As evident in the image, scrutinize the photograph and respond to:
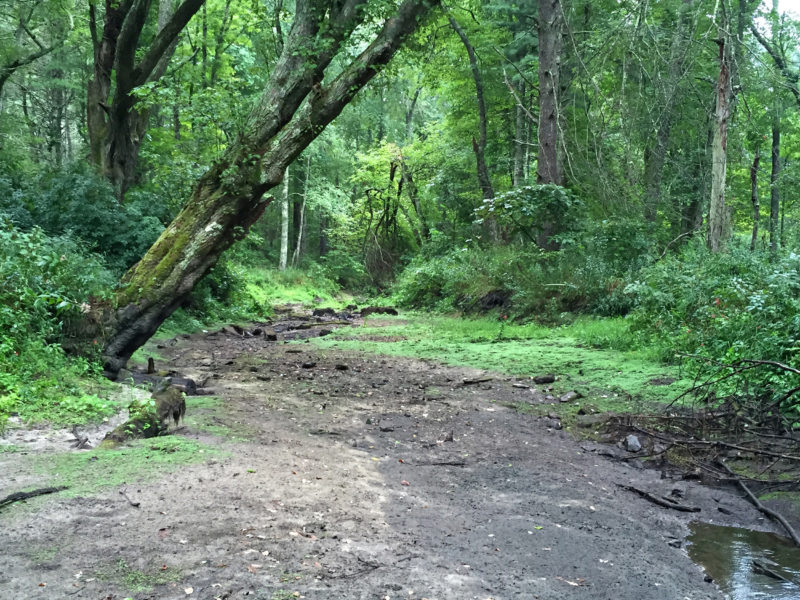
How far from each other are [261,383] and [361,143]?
110ft

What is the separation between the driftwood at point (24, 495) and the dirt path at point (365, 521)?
10cm

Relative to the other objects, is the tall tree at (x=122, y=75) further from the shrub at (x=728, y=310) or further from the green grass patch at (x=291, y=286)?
the shrub at (x=728, y=310)

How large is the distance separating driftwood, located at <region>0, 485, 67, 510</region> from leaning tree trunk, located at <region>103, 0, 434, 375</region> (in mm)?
4315

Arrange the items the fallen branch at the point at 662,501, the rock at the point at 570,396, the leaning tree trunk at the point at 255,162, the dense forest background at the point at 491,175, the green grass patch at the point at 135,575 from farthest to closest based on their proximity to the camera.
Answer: the leaning tree trunk at the point at 255,162, the rock at the point at 570,396, the dense forest background at the point at 491,175, the fallen branch at the point at 662,501, the green grass patch at the point at 135,575

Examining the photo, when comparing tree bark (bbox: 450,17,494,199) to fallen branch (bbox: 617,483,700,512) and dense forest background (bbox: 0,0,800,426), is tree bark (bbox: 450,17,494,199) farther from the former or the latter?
fallen branch (bbox: 617,483,700,512)

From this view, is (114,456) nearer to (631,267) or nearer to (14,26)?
(631,267)

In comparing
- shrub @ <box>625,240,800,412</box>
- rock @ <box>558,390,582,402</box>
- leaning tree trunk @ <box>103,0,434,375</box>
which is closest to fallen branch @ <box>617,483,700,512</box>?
shrub @ <box>625,240,800,412</box>

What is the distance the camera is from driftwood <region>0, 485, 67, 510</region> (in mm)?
3424

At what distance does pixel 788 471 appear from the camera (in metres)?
5.14

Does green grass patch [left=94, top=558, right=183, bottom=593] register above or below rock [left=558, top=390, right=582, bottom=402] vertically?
above

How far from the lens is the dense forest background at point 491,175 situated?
7.10 m

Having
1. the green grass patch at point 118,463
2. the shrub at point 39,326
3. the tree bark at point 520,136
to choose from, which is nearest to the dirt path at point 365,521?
the green grass patch at point 118,463

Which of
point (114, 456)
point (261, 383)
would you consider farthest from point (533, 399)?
point (114, 456)

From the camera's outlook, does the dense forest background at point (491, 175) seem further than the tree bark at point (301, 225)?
No
